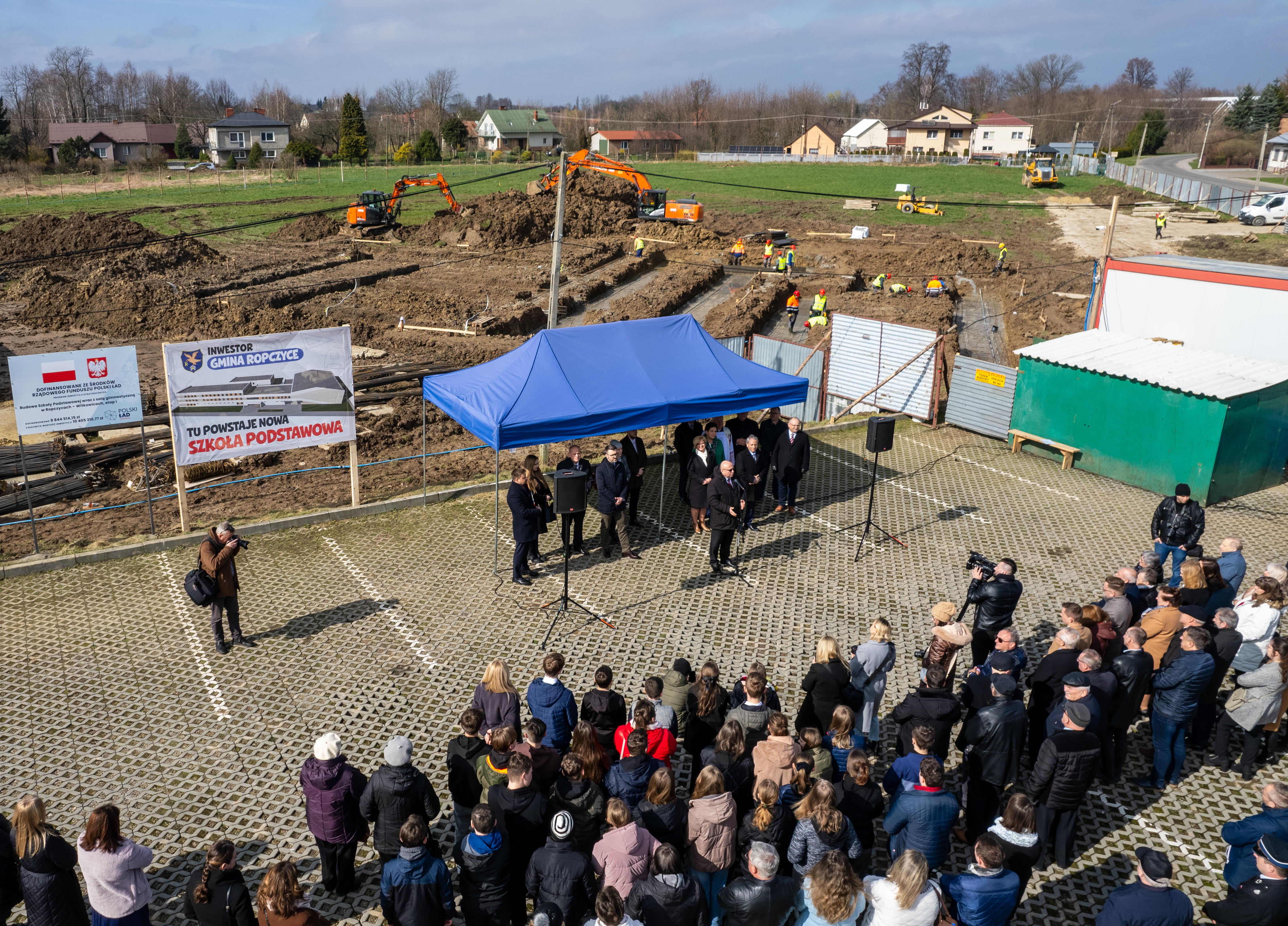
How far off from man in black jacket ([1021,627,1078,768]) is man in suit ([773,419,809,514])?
5.50 metres

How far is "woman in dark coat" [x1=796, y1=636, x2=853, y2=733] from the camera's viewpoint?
6.89 metres

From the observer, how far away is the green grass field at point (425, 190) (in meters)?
44.8

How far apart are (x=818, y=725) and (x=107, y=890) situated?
5065 mm

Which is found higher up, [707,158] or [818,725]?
[707,158]

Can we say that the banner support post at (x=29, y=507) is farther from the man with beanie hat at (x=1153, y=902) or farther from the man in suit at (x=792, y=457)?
the man with beanie hat at (x=1153, y=902)

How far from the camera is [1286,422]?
14.3 meters

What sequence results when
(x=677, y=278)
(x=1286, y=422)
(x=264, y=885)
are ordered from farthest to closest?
(x=677, y=278) < (x=1286, y=422) < (x=264, y=885)

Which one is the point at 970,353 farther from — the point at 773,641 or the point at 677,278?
the point at 773,641

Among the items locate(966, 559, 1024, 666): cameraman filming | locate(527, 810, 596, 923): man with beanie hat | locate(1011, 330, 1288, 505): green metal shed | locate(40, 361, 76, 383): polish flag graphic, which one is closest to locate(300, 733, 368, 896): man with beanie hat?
locate(527, 810, 596, 923): man with beanie hat

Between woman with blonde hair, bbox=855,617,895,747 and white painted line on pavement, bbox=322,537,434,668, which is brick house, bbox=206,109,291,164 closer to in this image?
white painted line on pavement, bbox=322,537,434,668

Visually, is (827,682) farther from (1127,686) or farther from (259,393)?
(259,393)

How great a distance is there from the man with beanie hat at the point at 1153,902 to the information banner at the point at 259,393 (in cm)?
1004

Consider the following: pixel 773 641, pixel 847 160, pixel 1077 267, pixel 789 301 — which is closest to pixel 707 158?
pixel 847 160

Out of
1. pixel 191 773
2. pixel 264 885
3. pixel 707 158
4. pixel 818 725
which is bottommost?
pixel 191 773
